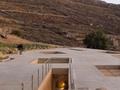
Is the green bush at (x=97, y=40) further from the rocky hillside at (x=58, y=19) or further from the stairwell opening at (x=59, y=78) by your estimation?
the stairwell opening at (x=59, y=78)

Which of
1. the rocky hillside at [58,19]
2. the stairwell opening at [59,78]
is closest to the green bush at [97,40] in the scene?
the rocky hillside at [58,19]

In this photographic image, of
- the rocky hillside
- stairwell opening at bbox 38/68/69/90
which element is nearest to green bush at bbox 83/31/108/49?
the rocky hillside

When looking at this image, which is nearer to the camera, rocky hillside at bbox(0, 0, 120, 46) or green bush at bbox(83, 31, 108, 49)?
green bush at bbox(83, 31, 108, 49)

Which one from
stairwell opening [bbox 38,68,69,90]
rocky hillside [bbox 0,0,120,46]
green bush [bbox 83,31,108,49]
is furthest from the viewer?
rocky hillside [bbox 0,0,120,46]

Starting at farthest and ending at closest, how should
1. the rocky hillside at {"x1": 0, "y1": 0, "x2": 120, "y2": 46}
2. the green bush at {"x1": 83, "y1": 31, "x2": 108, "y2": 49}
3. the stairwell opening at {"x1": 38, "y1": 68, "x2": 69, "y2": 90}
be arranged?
the rocky hillside at {"x1": 0, "y1": 0, "x2": 120, "y2": 46} → the green bush at {"x1": 83, "y1": 31, "x2": 108, "y2": 49} → the stairwell opening at {"x1": 38, "y1": 68, "x2": 69, "y2": 90}

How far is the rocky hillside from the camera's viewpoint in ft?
127

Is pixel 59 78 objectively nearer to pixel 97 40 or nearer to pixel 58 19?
pixel 97 40

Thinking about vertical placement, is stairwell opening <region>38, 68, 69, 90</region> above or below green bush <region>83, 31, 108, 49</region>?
above

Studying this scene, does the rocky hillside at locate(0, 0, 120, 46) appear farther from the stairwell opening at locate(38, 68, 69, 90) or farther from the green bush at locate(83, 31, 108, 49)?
the stairwell opening at locate(38, 68, 69, 90)

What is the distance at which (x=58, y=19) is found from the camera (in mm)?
50375

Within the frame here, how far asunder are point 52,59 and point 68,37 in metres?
25.5

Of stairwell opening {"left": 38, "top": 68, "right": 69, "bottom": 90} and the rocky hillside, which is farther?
the rocky hillside

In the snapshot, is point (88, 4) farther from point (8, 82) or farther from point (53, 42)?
point (8, 82)

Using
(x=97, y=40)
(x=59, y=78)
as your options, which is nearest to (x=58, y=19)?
(x=97, y=40)
